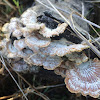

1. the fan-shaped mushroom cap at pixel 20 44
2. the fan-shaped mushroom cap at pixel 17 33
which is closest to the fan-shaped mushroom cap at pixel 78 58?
the fan-shaped mushroom cap at pixel 20 44

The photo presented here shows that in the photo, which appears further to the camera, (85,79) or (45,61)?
(45,61)

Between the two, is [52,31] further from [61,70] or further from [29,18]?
[61,70]

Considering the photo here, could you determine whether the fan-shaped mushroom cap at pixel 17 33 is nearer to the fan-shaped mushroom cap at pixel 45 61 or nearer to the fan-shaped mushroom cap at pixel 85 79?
the fan-shaped mushroom cap at pixel 45 61

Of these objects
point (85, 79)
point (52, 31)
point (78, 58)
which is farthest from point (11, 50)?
point (85, 79)

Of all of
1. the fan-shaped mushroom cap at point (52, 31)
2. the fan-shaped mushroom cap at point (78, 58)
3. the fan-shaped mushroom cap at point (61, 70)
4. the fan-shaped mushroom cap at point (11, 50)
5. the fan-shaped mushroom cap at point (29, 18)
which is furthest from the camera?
the fan-shaped mushroom cap at point (11, 50)

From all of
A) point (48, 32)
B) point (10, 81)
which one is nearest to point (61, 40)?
point (48, 32)
